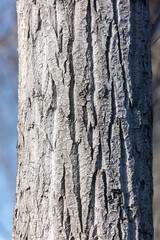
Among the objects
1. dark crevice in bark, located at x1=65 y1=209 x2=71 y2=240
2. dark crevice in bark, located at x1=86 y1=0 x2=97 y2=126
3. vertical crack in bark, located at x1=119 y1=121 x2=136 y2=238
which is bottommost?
dark crevice in bark, located at x1=65 y1=209 x2=71 y2=240

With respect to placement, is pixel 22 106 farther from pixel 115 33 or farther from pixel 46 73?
pixel 115 33

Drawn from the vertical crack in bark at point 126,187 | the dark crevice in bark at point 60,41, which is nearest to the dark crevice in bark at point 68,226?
the vertical crack in bark at point 126,187

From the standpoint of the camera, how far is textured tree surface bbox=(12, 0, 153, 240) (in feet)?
3.17

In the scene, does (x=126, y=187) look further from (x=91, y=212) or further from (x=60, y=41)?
(x=60, y=41)

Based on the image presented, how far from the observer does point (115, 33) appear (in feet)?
3.39

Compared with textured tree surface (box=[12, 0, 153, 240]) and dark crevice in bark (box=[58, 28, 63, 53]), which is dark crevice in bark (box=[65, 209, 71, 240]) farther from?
dark crevice in bark (box=[58, 28, 63, 53])

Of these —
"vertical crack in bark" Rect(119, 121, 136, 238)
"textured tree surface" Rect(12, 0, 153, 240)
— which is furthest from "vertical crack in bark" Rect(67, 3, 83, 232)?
"vertical crack in bark" Rect(119, 121, 136, 238)

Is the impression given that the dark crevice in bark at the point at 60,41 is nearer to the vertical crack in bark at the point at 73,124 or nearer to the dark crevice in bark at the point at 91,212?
the vertical crack in bark at the point at 73,124

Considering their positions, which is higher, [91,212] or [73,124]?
[73,124]

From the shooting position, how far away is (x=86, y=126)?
3.25 feet

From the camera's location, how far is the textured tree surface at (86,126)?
38.1 inches

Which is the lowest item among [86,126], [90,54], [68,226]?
[68,226]

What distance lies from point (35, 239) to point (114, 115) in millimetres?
362

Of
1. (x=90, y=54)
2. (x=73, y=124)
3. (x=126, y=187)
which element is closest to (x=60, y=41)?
(x=90, y=54)
